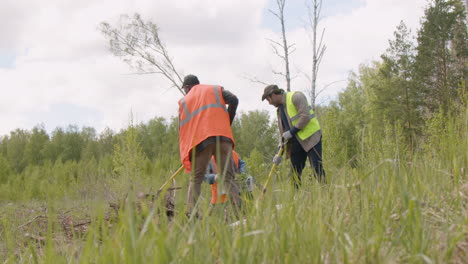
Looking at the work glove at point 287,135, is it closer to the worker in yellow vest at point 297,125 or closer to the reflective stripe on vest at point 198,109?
the worker in yellow vest at point 297,125

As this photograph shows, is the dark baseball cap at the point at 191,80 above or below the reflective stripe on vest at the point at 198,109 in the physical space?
above

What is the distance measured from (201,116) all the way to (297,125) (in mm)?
1443

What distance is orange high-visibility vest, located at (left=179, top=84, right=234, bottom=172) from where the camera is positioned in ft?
17.3

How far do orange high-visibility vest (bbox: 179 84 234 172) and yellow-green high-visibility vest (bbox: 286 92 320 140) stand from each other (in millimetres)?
1191

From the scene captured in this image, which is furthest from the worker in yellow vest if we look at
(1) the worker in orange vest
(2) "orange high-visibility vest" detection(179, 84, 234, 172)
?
(2) "orange high-visibility vest" detection(179, 84, 234, 172)

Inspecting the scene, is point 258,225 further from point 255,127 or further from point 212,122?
point 255,127

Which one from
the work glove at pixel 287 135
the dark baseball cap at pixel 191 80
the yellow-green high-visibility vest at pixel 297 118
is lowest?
the work glove at pixel 287 135

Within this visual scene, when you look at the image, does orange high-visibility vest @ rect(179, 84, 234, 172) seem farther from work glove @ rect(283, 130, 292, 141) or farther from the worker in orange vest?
work glove @ rect(283, 130, 292, 141)

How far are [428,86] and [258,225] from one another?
3121cm

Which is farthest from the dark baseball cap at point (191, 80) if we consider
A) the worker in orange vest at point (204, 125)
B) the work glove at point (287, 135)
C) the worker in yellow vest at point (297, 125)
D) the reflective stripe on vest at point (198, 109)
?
the work glove at point (287, 135)

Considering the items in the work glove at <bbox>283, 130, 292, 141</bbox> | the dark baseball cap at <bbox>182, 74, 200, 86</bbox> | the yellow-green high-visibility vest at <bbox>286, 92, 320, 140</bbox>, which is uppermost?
the dark baseball cap at <bbox>182, 74, 200, 86</bbox>

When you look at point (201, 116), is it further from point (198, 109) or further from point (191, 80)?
point (191, 80)

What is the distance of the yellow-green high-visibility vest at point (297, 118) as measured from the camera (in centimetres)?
622

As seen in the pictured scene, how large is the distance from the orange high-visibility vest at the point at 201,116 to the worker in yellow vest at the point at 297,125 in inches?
41.7
